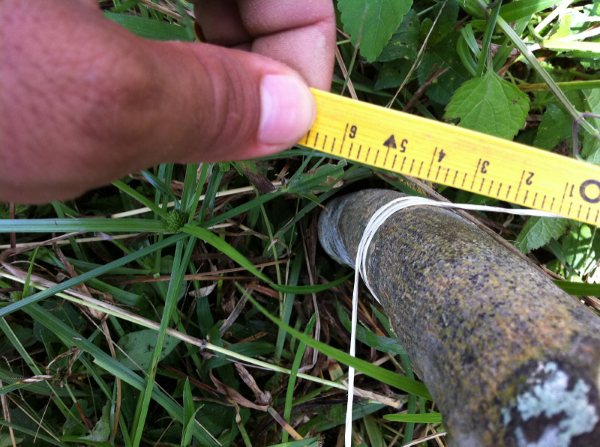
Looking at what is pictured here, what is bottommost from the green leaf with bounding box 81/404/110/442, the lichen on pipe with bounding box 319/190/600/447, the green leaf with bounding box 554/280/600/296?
the green leaf with bounding box 81/404/110/442

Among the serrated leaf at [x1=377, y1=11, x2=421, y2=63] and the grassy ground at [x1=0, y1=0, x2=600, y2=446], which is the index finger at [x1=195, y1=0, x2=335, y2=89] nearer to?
the grassy ground at [x1=0, y1=0, x2=600, y2=446]

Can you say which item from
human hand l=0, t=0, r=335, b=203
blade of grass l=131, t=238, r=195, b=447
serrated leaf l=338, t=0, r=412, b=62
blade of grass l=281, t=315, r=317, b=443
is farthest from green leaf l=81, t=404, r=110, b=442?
serrated leaf l=338, t=0, r=412, b=62

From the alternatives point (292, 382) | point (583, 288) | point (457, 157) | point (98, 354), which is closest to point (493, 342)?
point (457, 157)

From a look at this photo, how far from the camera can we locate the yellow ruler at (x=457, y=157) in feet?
3.34

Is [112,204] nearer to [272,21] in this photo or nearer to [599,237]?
[272,21]

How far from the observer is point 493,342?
0.63 meters

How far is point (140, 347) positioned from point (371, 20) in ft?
4.11

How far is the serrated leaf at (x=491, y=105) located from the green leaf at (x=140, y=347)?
1162 millimetres

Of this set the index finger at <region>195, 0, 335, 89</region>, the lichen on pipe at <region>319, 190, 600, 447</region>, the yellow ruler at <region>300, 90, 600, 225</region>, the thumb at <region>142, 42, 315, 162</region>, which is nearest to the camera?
the lichen on pipe at <region>319, 190, 600, 447</region>

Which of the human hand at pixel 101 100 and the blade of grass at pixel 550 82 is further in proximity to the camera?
the blade of grass at pixel 550 82

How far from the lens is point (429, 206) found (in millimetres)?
1207

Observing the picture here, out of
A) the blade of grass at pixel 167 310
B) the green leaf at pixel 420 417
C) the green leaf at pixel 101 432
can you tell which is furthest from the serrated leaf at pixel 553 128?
the green leaf at pixel 101 432

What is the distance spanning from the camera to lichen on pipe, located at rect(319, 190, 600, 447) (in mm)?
543

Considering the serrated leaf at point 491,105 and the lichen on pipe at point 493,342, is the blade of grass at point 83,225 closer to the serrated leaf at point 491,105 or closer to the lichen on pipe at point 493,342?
the lichen on pipe at point 493,342
